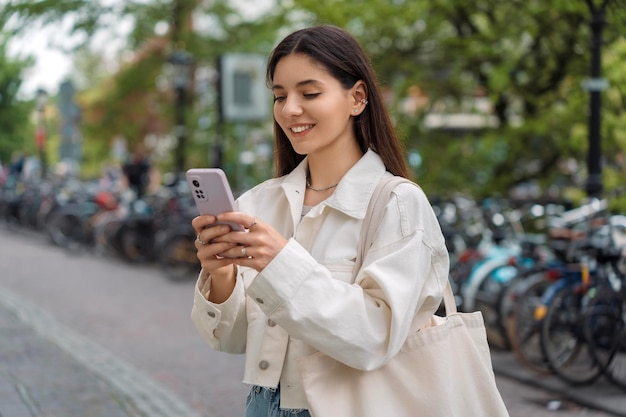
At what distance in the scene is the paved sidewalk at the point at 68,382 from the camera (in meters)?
5.09

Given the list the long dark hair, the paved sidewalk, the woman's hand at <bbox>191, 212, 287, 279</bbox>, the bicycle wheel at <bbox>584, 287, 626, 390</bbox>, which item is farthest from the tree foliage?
the woman's hand at <bbox>191, 212, 287, 279</bbox>

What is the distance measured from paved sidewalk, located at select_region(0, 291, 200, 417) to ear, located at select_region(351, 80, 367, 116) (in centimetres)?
351

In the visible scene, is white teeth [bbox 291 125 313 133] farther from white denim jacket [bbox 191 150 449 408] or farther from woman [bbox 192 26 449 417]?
white denim jacket [bbox 191 150 449 408]

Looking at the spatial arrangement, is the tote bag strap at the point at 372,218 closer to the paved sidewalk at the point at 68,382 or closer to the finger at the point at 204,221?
the finger at the point at 204,221

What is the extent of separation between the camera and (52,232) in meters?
15.5

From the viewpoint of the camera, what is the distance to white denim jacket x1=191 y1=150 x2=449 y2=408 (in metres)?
1.66

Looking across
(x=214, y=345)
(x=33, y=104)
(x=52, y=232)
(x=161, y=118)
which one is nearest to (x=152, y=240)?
(x=52, y=232)

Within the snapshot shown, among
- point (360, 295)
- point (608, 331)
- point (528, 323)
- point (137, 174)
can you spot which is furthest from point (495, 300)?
point (137, 174)

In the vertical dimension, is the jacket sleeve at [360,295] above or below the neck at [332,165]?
below

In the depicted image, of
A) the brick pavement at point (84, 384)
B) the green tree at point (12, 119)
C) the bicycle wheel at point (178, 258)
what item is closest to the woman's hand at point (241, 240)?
the brick pavement at point (84, 384)

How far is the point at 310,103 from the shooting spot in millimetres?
1864

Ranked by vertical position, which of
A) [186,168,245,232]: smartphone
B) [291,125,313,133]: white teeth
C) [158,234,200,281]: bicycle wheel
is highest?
[291,125,313,133]: white teeth

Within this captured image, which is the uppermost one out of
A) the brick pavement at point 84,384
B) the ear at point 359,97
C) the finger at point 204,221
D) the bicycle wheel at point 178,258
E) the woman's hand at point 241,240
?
the ear at point 359,97

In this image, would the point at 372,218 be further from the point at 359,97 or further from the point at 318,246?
the point at 359,97
